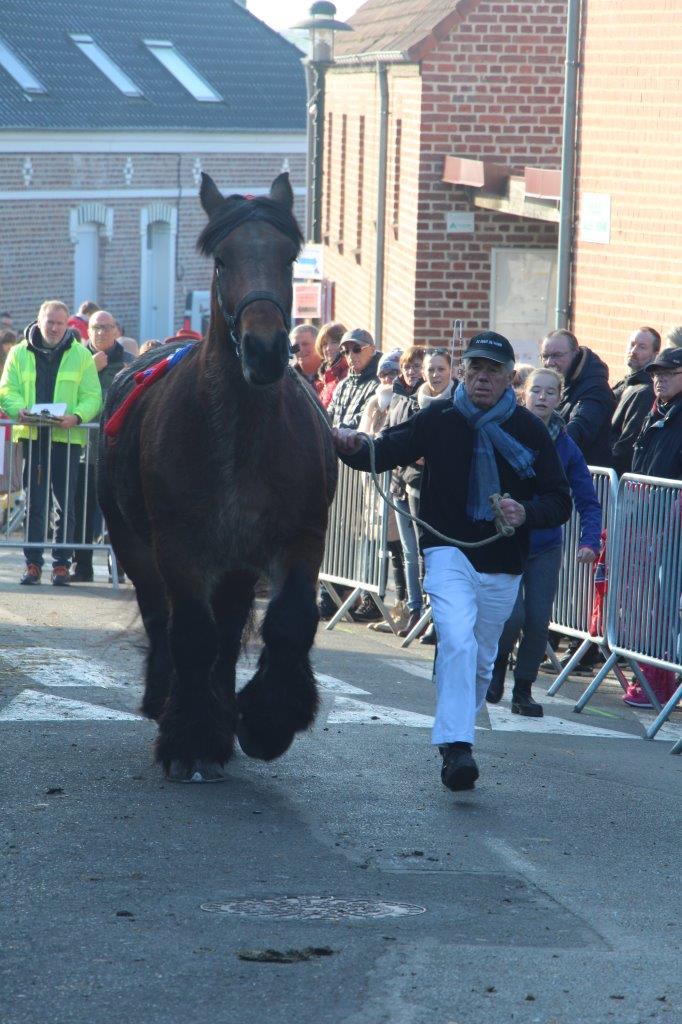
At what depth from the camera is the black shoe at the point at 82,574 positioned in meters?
14.4

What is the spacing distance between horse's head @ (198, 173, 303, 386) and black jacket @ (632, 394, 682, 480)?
3.55 m

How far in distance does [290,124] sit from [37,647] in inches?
1538

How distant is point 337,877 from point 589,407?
5590 millimetres

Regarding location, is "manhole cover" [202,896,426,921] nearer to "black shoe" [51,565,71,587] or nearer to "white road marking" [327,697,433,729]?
"white road marking" [327,697,433,729]

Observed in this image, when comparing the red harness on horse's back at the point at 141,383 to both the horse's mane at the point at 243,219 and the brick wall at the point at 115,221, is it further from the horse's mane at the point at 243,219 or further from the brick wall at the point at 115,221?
the brick wall at the point at 115,221

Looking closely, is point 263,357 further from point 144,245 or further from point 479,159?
point 144,245

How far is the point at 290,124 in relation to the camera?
47.7 meters

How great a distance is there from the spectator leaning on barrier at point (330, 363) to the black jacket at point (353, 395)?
54cm

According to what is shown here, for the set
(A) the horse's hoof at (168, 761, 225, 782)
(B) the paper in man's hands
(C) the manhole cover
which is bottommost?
(C) the manhole cover

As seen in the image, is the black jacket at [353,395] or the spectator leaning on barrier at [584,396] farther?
the black jacket at [353,395]

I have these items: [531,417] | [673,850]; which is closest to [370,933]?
[673,850]

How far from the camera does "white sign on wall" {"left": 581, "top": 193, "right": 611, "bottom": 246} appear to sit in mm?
15578

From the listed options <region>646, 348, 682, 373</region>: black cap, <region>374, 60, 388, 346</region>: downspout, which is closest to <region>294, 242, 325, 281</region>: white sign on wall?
<region>374, 60, 388, 346</region>: downspout

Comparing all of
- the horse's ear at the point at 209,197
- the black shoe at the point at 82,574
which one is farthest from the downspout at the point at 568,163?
the horse's ear at the point at 209,197
